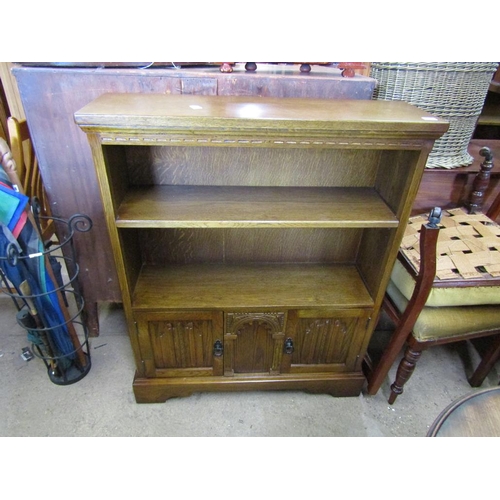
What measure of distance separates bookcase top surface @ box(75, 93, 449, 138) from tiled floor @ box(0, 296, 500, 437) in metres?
1.14

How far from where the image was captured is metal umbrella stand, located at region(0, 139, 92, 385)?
112 centimetres

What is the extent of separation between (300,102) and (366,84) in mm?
293

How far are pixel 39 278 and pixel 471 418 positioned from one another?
138cm

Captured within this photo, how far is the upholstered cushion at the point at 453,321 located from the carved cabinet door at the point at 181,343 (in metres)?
0.74

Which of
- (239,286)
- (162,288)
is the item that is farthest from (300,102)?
(162,288)

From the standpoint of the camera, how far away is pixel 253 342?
1.38 metres

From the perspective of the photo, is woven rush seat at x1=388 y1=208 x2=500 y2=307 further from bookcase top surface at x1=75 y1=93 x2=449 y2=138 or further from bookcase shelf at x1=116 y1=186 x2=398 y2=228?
bookcase top surface at x1=75 y1=93 x2=449 y2=138

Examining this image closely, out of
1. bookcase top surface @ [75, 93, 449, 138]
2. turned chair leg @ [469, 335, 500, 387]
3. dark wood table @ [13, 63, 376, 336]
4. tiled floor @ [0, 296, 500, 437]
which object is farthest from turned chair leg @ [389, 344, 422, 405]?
dark wood table @ [13, 63, 376, 336]

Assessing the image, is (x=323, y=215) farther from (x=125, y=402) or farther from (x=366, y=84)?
(x=125, y=402)

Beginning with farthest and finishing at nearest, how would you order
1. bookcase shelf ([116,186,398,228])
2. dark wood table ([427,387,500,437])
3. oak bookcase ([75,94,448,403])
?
1. bookcase shelf ([116,186,398,228])
2. oak bookcase ([75,94,448,403])
3. dark wood table ([427,387,500,437])

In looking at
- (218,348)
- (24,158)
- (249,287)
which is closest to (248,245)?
(249,287)

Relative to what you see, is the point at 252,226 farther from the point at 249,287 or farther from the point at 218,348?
the point at 218,348

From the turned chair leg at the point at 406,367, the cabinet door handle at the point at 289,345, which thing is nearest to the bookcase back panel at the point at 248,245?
the cabinet door handle at the point at 289,345

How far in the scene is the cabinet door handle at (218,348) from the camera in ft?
4.44
